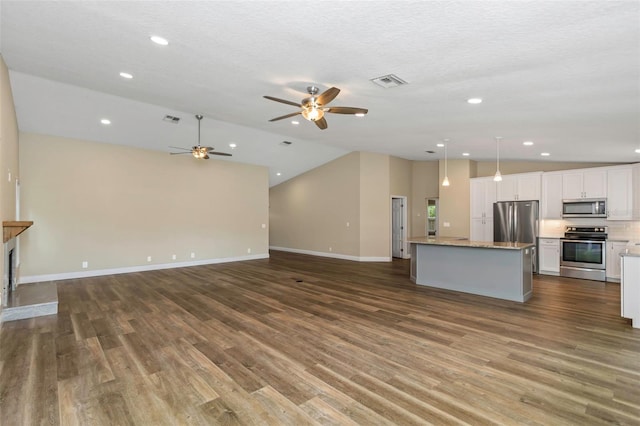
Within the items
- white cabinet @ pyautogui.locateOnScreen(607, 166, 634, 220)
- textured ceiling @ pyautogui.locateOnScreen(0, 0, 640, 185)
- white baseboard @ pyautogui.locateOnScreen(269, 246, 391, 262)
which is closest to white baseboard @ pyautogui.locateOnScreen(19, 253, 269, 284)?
white baseboard @ pyautogui.locateOnScreen(269, 246, 391, 262)

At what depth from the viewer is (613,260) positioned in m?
6.52

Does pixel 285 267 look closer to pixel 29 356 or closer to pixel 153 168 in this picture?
pixel 153 168

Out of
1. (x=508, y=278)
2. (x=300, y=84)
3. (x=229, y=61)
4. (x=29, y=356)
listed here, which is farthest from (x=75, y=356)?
(x=508, y=278)

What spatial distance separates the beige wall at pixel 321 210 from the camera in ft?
31.8

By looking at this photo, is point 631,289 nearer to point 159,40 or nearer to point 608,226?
point 608,226

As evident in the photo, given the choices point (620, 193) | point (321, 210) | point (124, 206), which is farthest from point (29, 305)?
point (620, 193)

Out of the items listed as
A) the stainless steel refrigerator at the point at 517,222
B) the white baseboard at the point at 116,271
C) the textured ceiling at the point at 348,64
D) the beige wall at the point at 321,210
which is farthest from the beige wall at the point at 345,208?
the textured ceiling at the point at 348,64

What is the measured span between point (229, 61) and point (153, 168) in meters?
5.39

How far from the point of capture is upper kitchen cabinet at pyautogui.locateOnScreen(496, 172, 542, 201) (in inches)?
300

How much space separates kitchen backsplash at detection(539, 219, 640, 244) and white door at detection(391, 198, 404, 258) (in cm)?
384

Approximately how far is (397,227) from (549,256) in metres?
4.23

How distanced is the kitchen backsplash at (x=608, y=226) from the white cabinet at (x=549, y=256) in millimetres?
284

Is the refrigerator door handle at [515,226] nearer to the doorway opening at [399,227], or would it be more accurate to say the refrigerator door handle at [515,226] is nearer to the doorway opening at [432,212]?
the doorway opening at [432,212]

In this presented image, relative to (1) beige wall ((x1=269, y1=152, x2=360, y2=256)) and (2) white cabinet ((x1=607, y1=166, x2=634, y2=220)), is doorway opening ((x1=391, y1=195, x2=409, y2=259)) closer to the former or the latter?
(1) beige wall ((x1=269, y1=152, x2=360, y2=256))
